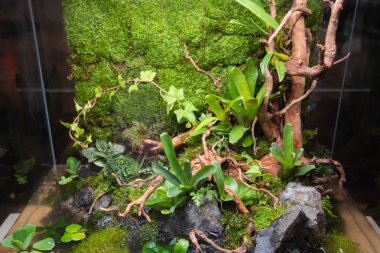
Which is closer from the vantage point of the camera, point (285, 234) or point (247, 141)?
point (285, 234)

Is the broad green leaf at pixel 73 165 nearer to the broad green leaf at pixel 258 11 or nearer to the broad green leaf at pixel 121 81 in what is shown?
the broad green leaf at pixel 121 81

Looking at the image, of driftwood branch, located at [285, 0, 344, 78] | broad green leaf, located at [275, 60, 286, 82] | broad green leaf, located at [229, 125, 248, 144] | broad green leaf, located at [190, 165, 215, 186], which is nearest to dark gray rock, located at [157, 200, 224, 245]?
broad green leaf, located at [190, 165, 215, 186]

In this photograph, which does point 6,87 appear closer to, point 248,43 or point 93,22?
point 93,22

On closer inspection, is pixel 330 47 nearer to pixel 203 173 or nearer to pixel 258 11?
pixel 258 11

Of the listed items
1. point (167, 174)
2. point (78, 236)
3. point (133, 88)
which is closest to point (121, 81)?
point (133, 88)

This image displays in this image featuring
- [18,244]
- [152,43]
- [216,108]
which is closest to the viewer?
[18,244]

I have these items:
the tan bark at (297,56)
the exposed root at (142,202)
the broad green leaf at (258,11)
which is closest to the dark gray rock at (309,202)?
the tan bark at (297,56)

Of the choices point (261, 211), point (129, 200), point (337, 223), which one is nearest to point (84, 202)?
point (129, 200)
